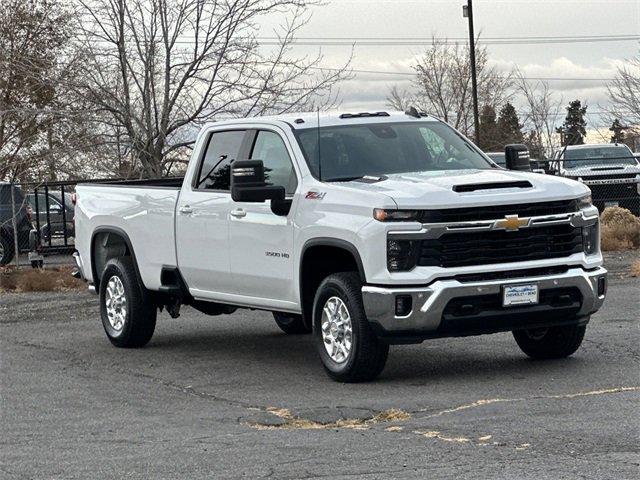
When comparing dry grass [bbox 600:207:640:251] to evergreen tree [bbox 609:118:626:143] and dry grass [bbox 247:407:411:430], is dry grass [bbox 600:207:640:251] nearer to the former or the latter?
dry grass [bbox 247:407:411:430]

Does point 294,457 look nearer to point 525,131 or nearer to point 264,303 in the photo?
point 264,303

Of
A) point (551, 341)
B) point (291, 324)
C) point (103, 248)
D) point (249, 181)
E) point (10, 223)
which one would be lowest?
point (291, 324)

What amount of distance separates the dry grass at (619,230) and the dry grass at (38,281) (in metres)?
9.07

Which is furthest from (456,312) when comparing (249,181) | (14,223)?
(14,223)

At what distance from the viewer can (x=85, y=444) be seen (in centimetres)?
814

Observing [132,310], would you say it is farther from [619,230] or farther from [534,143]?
[534,143]

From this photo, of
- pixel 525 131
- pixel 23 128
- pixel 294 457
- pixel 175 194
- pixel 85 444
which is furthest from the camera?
pixel 525 131

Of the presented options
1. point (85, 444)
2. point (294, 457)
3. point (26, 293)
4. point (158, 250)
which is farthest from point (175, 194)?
point (26, 293)

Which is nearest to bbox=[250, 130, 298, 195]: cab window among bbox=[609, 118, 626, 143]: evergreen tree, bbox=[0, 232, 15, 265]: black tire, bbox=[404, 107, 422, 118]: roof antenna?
bbox=[404, 107, 422, 118]: roof antenna

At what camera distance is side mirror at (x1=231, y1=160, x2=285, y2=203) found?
10547 millimetres

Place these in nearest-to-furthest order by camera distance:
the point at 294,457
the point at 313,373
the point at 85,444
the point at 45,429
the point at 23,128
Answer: the point at 294,457 < the point at 85,444 < the point at 45,429 < the point at 313,373 < the point at 23,128

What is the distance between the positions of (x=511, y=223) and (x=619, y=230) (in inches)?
580

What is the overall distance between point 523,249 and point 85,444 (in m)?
3.65

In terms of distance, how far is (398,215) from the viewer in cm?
969
